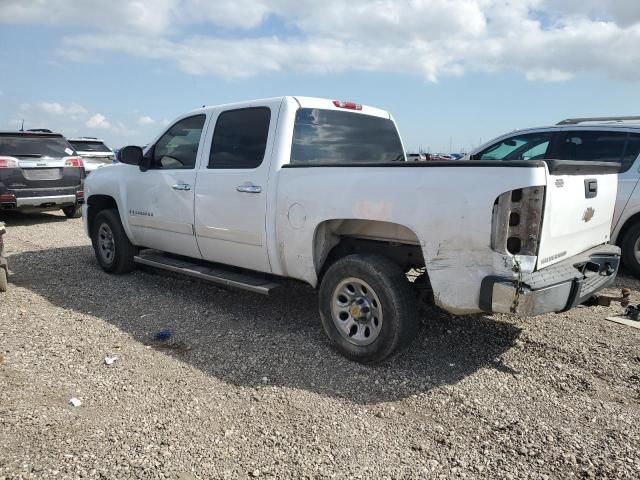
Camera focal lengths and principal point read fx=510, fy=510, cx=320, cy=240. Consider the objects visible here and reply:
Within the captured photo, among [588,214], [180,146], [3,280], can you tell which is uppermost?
Answer: [180,146]

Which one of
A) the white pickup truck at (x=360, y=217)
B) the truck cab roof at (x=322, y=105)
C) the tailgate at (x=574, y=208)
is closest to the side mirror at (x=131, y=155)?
the white pickup truck at (x=360, y=217)

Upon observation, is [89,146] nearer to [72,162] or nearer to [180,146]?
[72,162]

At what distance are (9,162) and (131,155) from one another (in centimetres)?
582

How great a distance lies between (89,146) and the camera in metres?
15.0

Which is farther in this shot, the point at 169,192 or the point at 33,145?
the point at 33,145

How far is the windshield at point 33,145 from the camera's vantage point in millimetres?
10188

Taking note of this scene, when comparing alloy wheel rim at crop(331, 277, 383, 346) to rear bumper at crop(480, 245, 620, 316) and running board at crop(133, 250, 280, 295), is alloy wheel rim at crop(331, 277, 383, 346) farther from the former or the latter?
rear bumper at crop(480, 245, 620, 316)

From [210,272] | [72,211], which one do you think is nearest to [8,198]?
[72,211]

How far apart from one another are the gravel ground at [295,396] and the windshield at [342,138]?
61.5 inches

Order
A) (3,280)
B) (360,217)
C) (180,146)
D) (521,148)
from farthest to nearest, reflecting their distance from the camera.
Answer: (521,148) < (3,280) < (180,146) < (360,217)

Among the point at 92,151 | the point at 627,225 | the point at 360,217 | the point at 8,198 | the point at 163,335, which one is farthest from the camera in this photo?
the point at 92,151

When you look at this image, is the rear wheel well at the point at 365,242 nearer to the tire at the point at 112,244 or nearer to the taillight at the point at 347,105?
the taillight at the point at 347,105

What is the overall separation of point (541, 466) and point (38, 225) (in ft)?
35.3

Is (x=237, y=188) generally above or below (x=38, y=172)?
above
